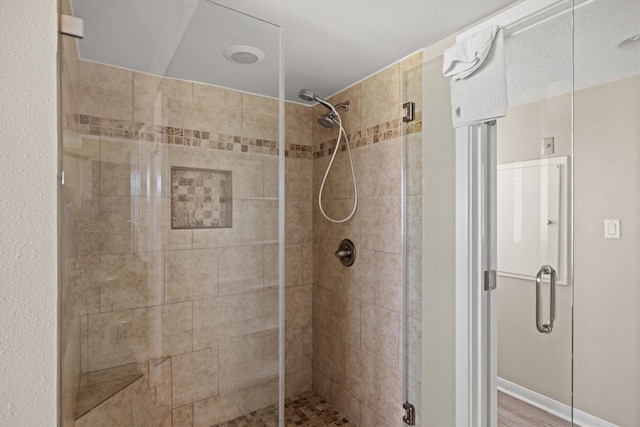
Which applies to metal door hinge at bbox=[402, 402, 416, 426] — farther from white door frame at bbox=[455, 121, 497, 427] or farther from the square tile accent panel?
the square tile accent panel

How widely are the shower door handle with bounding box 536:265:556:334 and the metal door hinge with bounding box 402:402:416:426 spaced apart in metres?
0.83

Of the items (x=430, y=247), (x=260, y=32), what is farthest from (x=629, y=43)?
(x=260, y=32)

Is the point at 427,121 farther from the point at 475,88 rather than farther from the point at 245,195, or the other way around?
the point at 245,195

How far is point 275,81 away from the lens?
1.41 metres

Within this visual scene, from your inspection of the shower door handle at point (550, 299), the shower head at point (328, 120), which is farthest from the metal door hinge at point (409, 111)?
the shower door handle at point (550, 299)

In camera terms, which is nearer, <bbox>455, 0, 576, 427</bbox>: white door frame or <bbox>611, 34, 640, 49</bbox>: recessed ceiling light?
<bbox>611, 34, 640, 49</bbox>: recessed ceiling light

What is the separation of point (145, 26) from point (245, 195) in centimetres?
66

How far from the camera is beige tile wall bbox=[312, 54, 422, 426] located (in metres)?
1.86

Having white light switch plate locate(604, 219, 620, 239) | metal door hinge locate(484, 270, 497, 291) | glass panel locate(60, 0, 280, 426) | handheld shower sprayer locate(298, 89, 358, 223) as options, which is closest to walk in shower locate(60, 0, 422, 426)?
glass panel locate(60, 0, 280, 426)

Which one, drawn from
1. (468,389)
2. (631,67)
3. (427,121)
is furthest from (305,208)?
(631,67)

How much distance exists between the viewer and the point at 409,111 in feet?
5.77

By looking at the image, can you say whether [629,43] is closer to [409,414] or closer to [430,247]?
[430,247]

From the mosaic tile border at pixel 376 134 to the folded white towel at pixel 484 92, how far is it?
0.27 metres

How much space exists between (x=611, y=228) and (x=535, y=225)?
230 mm
